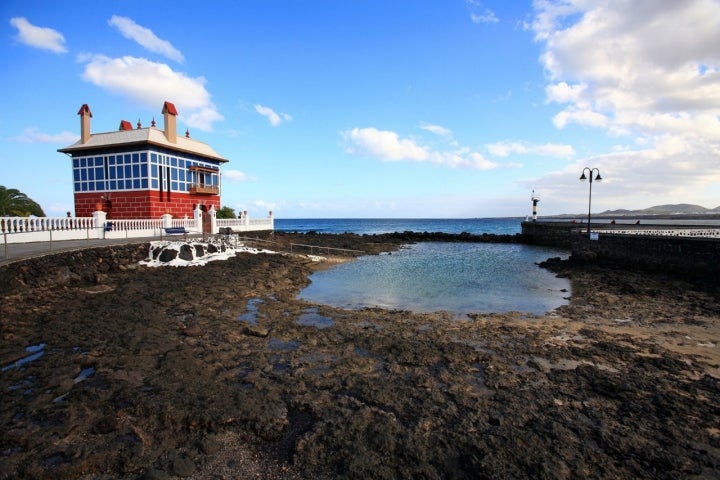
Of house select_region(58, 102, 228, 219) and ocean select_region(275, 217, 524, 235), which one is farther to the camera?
ocean select_region(275, 217, 524, 235)

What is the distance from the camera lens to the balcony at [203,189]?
2955cm

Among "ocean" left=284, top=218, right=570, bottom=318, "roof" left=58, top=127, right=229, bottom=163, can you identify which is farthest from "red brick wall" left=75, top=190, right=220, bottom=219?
"ocean" left=284, top=218, right=570, bottom=318

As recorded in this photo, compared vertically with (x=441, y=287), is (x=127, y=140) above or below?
above

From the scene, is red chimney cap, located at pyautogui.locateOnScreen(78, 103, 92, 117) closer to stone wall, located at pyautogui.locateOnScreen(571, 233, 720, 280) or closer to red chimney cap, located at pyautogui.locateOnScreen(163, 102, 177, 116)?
red chimney cap, located at pyautogui.locateOnScreen(163, 102, 177, 116)

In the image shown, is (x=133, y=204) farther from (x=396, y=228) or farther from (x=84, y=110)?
(x=396, y=228)

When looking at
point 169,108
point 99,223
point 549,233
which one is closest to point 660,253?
point 549,233

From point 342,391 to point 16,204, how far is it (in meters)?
28.2

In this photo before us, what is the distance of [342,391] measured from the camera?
19.4 ft

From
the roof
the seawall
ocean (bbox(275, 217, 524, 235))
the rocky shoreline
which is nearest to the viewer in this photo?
the rocky shoreline

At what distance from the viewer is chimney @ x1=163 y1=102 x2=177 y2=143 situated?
92.7ft

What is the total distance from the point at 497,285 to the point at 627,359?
32.2ft

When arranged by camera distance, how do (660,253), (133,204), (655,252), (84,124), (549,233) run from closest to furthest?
(660,253) < (655,252) < (133,204) < (84,124) < (549,233)

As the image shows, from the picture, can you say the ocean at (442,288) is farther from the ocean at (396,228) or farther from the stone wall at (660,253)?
the ocean at (396,228)

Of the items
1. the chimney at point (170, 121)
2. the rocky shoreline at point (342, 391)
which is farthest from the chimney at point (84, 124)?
the rocky shoreline at point (342, 391)
